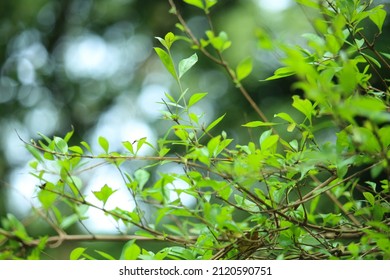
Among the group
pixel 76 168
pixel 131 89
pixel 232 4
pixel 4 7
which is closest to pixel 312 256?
pixel 76 168

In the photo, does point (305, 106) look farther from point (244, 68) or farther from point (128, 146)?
point (128, 146)

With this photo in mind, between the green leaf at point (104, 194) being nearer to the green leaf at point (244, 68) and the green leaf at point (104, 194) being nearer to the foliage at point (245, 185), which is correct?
the foliage at point (245, 185)

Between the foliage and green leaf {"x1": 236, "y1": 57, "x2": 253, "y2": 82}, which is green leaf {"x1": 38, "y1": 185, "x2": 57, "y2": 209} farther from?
green leaf {"x1": 236, "y1": 57, "x2": 253, "y2": 82}

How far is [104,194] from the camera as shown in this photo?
0.68 metres

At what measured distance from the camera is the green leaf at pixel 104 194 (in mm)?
679

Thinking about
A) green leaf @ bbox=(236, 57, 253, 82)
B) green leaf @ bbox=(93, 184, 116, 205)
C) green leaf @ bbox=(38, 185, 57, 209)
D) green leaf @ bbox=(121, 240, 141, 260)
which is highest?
green leaf @ bbox=(236, 57, 253, 82)

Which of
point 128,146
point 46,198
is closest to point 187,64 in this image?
point 128,146

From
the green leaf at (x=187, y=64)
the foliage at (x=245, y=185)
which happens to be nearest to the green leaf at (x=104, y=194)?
the foliage at (x=245, y=185)

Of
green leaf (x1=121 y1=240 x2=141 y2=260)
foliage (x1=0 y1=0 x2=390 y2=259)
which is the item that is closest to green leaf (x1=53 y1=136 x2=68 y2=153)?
foliage (x1=0 y1=0 x2=390 y2=259)

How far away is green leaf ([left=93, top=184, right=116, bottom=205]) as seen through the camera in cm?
68

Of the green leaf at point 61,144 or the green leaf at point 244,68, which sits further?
the green leaf at point 61,144

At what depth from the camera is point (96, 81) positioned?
360 cm
